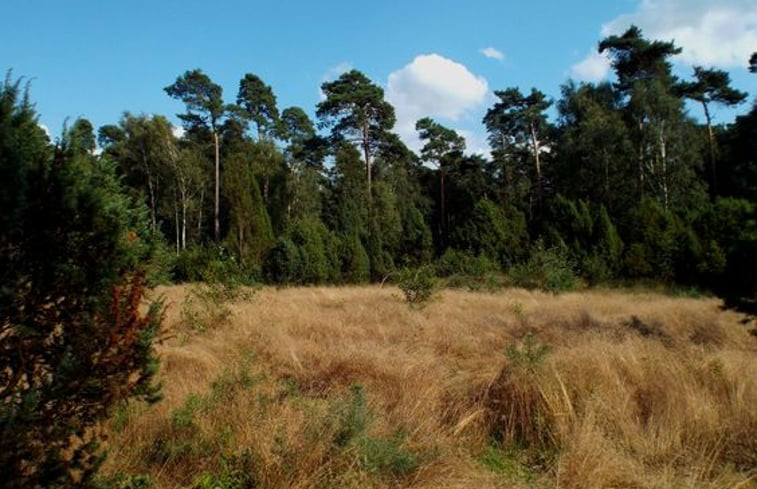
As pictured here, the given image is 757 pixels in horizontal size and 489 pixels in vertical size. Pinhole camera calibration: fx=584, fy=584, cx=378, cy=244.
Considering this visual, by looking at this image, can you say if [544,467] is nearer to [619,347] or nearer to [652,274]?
[619,347]

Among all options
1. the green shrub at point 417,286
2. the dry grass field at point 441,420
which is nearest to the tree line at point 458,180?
the green shrub at point 417,286

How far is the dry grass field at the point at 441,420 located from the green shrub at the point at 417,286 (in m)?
6.47

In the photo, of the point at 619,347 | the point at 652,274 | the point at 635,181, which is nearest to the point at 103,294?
the point at 619,347

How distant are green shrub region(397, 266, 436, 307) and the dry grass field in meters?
6.47

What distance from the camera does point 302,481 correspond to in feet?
11.5

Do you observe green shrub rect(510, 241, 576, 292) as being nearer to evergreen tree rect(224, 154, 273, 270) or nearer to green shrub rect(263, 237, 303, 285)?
green shrub rect(263, 237, 303, 285)

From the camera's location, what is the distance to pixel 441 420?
509cm

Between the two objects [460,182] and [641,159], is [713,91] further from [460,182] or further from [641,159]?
[460,182]

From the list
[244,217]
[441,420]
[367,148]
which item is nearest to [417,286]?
[441,420]

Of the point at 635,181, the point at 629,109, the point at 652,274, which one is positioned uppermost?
the point at 629,109

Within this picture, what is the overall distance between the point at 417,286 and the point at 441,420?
9615 mm

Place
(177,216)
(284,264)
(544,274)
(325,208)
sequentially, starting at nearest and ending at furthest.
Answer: (544,274)
(284,264)
(177,216)
(325,208)

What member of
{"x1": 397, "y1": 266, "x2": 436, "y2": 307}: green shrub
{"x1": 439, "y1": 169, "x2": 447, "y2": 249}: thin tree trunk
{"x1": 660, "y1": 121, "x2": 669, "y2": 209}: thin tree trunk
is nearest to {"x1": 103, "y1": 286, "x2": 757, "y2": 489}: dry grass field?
{"x1": 397, "y1": 266, "x2": 436, "y2": 307}: green shrub

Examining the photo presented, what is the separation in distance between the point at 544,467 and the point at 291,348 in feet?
14.0
